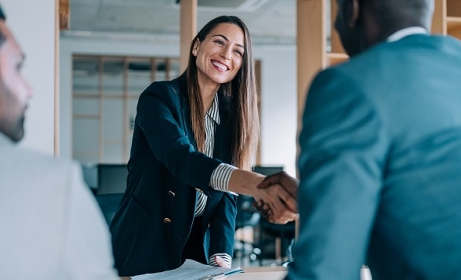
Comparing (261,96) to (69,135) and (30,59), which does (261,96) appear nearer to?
(69,135)

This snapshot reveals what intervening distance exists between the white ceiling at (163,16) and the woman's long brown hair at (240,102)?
6285 mm

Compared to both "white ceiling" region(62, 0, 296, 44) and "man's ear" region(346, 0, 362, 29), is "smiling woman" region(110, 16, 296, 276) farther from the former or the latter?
"white ceiling" region(62, 0, 296, 44)

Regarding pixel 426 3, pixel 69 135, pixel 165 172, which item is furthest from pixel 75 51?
pixel 426 3

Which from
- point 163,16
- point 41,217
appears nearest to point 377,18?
point 41,217

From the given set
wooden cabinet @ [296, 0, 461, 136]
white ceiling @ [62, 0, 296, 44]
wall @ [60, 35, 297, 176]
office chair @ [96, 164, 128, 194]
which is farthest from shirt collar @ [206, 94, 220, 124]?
wall @ [60, 35, 297, 176]

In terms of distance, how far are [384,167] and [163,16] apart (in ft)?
30.3

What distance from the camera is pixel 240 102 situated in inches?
85.7

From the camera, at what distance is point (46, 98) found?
10.7 ft

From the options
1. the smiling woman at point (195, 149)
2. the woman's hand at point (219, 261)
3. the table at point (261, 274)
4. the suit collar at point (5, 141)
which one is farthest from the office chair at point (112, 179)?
the suit collar at point (5, 141)

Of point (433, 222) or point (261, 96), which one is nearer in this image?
point (433, 222)

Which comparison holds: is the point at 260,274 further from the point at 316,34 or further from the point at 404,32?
the point at 316,34

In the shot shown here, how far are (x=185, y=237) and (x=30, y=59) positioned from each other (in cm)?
178

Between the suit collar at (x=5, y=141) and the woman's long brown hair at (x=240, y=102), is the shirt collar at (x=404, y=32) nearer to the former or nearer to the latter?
the suit collar at (x=5, y=141)

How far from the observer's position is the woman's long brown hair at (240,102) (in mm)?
2045
